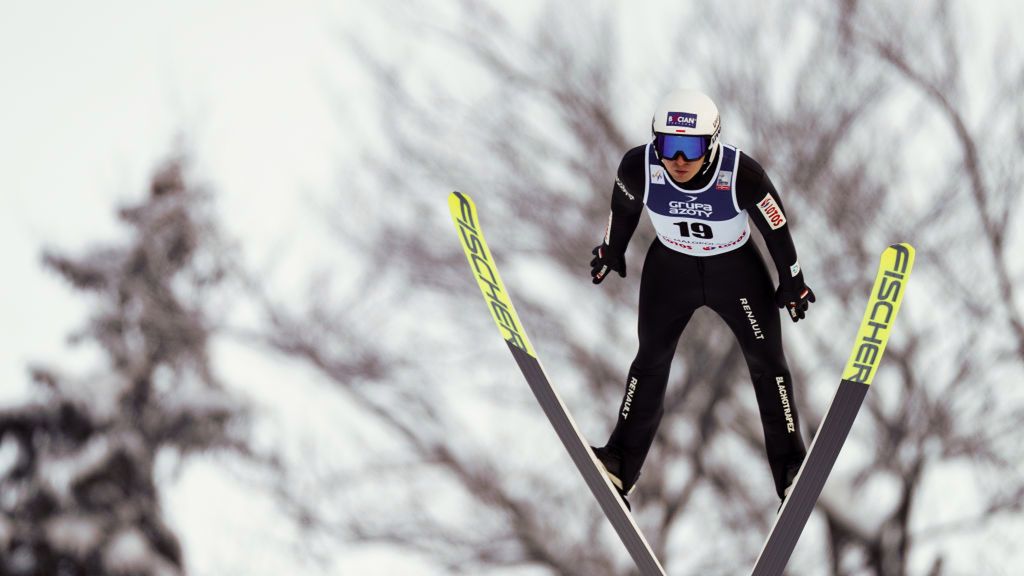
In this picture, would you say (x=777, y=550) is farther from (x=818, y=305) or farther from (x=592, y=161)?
(x=592, y=161)

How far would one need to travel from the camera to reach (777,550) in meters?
4.55

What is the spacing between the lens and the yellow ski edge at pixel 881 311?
12.4 ft

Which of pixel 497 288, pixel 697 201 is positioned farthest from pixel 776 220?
pixel 497 288

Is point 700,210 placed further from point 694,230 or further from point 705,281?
point 705,281

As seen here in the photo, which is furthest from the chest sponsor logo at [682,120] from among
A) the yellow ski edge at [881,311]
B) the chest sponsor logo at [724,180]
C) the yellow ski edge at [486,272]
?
the yellow ski edge at [486,272]

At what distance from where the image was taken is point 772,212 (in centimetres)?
371

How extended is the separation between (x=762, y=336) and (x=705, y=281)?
0.96ft

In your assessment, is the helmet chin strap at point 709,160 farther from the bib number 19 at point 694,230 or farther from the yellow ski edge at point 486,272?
the yellow ski edge at point 486,272

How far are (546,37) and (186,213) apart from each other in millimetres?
5368

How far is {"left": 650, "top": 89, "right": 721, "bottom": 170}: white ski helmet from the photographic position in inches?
135

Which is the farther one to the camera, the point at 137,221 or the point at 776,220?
the point at 137,221

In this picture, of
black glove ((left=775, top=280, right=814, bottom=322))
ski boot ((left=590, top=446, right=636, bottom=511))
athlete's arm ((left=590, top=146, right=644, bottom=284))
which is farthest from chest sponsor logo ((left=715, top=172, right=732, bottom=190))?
ski boot ((left=590, top=446, right=636, bottom=511))

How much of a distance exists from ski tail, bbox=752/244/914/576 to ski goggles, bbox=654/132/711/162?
77 cm

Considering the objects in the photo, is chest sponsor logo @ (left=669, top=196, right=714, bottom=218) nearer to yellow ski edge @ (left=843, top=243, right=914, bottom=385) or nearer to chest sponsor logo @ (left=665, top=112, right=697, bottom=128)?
chest sponsor logo @ (left=665, top=112, right=697, bottom=128)
